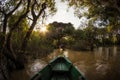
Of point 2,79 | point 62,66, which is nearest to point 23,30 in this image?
point 2,79

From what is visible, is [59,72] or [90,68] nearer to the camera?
[59,72]

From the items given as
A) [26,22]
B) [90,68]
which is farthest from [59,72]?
[26,22]

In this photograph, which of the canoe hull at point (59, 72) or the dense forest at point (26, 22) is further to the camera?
the dense forest at point (26, 22)

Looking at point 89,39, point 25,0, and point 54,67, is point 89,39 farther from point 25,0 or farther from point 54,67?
point 54,67

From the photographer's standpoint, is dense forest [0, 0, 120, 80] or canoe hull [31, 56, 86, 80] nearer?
canoe hull [31, 56, 86, 80]

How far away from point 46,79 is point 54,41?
1543 inches

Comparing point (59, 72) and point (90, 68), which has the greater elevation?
point (59, 72)

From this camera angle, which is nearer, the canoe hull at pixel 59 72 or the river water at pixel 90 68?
the canoe hull at pixel 59 72

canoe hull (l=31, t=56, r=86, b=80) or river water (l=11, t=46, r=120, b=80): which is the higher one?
canoe hull (l=31, t=56, r=86, b=80)

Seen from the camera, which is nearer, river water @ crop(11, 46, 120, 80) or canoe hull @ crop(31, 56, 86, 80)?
canoe hull @ crop(31, 56, 86, 80)

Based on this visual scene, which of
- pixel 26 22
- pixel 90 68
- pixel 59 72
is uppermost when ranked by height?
pixel 26 22

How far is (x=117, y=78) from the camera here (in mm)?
12586

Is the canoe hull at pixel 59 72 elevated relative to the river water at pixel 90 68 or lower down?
elevated

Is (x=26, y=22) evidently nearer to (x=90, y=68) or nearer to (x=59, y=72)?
(x=90, y=68)
